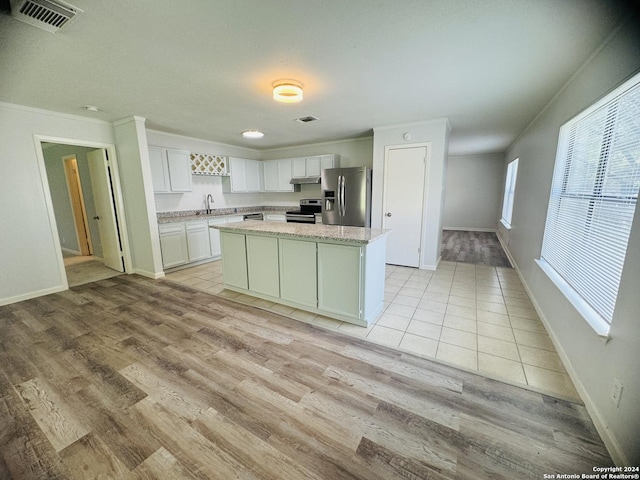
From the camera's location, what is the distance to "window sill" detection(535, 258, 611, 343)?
1535 millimetres

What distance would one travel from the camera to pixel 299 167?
19.5ft

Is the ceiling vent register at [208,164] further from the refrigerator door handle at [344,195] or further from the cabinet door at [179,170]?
the refrigerator door handle at [344,195]

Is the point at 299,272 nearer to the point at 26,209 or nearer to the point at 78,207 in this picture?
the point at 26,209

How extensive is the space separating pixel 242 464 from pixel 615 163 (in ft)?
9.72

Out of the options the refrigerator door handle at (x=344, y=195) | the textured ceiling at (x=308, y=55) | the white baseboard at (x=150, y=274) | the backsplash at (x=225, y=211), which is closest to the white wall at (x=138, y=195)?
the white baseboard at (x=150, y=274)

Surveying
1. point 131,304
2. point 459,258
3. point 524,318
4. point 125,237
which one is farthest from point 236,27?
point 459,258

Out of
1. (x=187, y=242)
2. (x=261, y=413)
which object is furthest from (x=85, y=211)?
(x=261, y=413)

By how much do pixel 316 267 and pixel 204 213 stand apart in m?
3.94

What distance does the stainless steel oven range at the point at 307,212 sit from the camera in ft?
18.3

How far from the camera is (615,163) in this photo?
1695 millimetres

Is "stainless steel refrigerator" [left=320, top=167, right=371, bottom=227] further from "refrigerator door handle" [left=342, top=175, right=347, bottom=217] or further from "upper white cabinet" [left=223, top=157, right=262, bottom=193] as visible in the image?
"upper white cabinet" [left=223, top=157, right=262, bottom=193]

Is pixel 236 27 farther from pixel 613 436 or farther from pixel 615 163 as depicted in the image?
pixel 613 436

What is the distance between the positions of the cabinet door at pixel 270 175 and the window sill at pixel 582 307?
5416 mm

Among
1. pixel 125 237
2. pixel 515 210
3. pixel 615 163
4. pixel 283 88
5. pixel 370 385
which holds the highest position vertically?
pixel 283 88
